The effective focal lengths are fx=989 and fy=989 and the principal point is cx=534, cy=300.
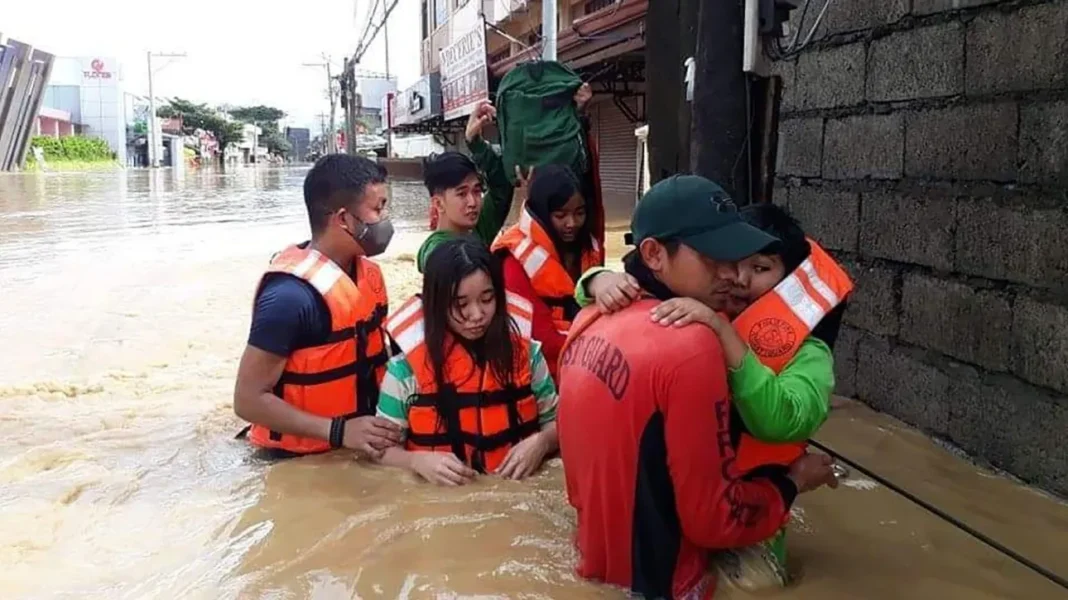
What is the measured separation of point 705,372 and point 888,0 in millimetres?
2823

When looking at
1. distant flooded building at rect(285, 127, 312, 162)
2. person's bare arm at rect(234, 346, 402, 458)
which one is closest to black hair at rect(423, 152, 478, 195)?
person's bare arm at rect(234, 346, 402, 458)

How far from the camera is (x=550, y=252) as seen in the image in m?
4.01

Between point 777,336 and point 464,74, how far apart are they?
19.6m

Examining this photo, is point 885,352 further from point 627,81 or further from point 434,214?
point 627,81

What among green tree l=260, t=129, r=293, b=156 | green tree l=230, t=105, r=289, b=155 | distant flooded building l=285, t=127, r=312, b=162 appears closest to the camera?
green tree l=260, t=129, r=293, b=156

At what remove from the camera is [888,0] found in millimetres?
4234

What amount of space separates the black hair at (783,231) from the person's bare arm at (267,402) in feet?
5.84

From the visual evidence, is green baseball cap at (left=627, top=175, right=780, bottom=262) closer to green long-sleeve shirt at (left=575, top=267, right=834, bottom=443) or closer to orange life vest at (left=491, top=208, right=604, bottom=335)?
green long-sleeve shirt at (left=575, top=267, right=834, bottom=443)

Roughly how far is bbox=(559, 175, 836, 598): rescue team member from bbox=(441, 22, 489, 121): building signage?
600 inches

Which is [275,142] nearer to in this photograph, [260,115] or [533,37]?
[260,115]

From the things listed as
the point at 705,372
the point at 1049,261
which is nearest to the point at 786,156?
the point at 1049,261

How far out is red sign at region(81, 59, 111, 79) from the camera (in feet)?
238

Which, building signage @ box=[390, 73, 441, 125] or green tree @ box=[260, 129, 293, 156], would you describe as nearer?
building signage @ box=[390, 73, 441, 125]

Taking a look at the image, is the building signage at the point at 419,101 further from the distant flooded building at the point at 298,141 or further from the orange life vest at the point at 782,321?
the distant flooded building at the point at 298,141
